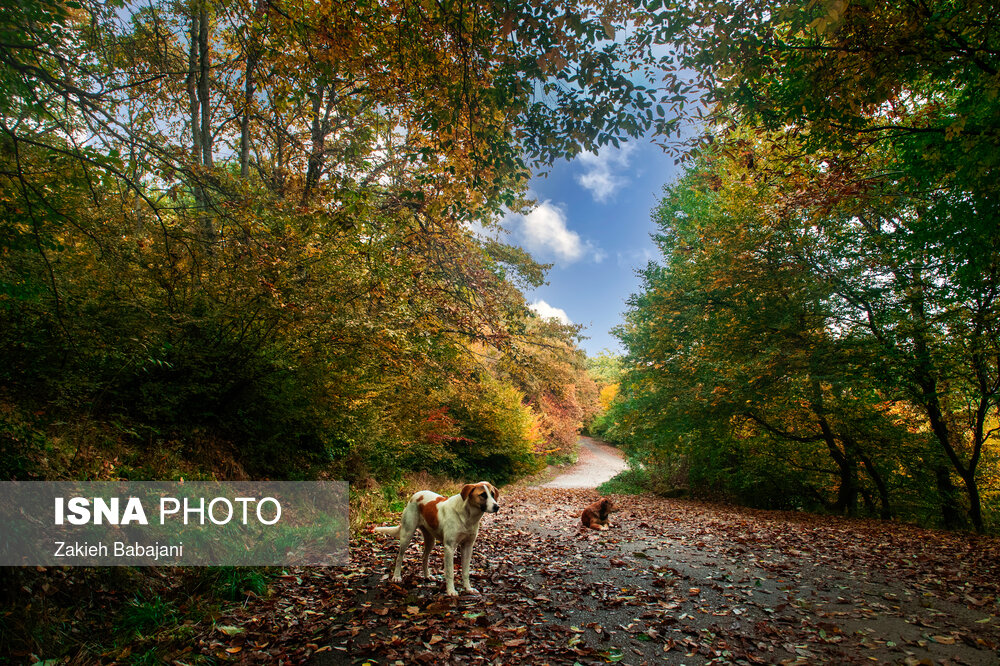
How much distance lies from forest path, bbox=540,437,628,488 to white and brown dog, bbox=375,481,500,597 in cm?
1665

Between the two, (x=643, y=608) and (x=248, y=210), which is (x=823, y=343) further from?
(x=248, y=210)

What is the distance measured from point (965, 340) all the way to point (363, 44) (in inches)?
446

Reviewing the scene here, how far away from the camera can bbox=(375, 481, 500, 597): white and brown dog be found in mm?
4262

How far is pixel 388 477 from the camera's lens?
1055 centimetres

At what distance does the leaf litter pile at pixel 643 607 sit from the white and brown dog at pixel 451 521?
232mm

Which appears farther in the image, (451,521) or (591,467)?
(591,467)

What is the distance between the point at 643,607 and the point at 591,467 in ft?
90.3

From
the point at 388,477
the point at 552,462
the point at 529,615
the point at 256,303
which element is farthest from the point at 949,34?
the point at 552,462
